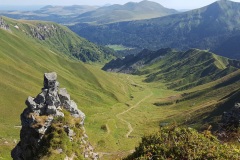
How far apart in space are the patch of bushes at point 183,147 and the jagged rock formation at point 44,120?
32.5 meters

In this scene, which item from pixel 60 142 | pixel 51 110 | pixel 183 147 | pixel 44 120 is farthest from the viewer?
pixel 51 110

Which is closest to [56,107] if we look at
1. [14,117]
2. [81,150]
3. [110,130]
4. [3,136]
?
[81,150]

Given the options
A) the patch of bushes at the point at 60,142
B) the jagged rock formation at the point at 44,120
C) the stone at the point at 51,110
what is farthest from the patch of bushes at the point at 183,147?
the stone at the point at 51,110

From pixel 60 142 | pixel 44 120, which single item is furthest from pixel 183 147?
pixel 44 120

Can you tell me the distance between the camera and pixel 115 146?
452 feet

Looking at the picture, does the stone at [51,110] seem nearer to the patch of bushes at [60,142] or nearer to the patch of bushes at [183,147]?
the patch of bushes at [60,142]

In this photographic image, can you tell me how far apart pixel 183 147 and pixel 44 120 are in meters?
44.3

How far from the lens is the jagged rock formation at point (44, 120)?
232 ft

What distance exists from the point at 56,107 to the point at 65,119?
5.30 m

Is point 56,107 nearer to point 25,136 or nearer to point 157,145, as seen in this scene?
point 25,136

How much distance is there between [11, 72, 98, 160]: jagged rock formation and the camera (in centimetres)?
7081

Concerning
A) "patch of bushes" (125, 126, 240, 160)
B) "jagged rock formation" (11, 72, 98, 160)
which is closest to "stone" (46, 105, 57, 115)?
"jagged rock formation" (11, 72, 98, 160)

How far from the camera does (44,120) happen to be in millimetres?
72625

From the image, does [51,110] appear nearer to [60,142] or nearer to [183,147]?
[60,142]
